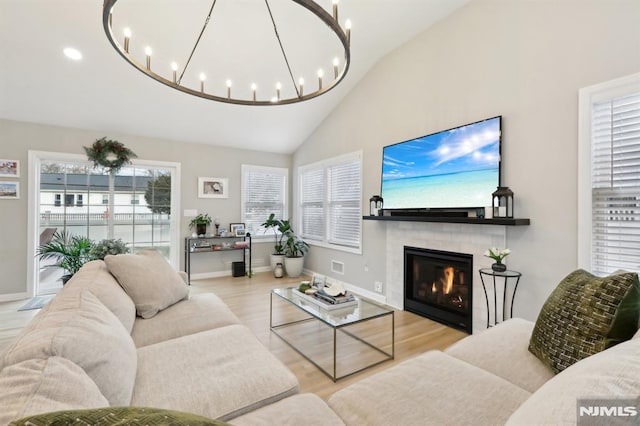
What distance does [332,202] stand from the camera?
4922 mm

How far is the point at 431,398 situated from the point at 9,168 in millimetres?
5658

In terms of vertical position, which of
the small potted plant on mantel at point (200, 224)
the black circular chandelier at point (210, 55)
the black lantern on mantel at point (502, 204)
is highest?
the black circular chandelier at point (210, 55)

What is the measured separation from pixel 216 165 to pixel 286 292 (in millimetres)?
3381

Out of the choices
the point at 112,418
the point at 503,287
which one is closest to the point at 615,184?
the point at 503,287

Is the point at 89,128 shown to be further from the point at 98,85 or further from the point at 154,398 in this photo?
the point at 154,398

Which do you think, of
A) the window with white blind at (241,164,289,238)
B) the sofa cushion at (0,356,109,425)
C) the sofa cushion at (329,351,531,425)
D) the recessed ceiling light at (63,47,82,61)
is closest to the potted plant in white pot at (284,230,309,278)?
the window with white blind at (241,164,289,238)

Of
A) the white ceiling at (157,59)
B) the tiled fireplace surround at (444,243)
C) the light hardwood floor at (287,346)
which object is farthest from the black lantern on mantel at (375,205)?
the white ceiling at (157,59)

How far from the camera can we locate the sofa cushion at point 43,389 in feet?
2.09

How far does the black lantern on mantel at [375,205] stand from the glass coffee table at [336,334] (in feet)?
4.46

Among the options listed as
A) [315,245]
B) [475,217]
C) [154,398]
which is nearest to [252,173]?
[315,245]

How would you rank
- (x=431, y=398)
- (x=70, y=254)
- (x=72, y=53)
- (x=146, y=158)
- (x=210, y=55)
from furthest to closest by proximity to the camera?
(x=146, y=158) → (x=70, y=254) → (x=210, y=55) → (x=72, y=53) → (x=431, y=398)

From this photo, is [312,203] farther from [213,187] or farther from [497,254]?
[497,254]

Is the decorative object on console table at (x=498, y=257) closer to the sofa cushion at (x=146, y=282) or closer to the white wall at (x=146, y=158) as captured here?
the sofa cushion at (x=146, y=282)

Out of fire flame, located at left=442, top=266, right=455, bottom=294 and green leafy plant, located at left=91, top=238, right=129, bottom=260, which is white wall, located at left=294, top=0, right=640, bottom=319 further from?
green leafy plant, located at left=91, top=238, right=129, bottom=260
